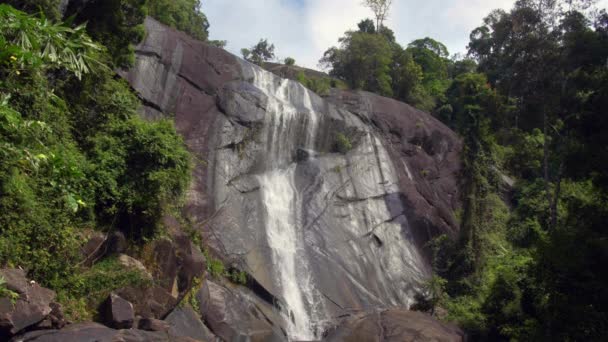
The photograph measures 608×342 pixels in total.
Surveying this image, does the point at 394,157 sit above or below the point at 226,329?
above

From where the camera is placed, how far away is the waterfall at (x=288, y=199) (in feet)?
54.7

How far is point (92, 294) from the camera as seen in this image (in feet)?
35.5

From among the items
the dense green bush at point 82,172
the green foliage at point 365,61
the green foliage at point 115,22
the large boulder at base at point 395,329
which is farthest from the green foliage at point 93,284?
the green foliage at point 365,61

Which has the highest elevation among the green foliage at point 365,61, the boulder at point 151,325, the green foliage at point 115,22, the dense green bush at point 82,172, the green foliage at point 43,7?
the green foliage at point 365,61

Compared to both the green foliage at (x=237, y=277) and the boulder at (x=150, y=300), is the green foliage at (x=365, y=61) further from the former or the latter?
the boulder at (x=150, y=300)

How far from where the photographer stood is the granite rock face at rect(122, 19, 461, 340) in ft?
56.5

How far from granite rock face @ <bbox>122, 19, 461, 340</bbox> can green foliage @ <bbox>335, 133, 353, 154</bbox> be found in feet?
0.20

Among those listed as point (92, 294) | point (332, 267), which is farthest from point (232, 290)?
point (92, 294)

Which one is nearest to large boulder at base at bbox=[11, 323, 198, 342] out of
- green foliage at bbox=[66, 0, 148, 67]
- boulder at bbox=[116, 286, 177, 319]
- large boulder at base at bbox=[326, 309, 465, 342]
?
boulder at bbox=[116, 286, 177, 319]

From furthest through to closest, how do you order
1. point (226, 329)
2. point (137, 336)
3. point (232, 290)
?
1. point (232, 290)
2. point (226, 329)
3. point (137, 336)

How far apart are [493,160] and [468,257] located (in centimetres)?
522

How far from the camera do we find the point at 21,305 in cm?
857

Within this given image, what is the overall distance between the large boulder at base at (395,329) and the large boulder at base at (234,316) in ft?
6.11

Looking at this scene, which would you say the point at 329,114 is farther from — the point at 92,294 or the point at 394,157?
the point at 92,294
